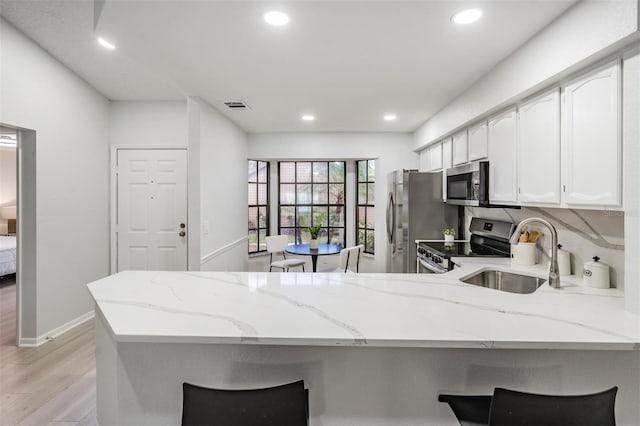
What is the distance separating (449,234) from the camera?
153 inches

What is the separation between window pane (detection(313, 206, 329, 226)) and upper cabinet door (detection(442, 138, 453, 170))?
2.25 metres

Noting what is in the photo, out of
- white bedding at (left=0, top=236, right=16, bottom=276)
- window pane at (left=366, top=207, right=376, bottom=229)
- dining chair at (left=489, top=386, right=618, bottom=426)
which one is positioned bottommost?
white bedding at (left=0, top=236, right=16, bottom=276)

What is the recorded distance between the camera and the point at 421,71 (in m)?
2.79

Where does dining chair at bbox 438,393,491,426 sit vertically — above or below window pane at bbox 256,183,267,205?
below

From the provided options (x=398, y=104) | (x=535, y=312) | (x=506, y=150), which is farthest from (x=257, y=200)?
(x=535, y=312)

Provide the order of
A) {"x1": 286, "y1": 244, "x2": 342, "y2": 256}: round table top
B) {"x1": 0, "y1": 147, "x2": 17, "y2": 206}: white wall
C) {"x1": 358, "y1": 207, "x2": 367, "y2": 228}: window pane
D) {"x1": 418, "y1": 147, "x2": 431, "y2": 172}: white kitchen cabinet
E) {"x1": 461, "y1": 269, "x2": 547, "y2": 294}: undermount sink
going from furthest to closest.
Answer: {"x1": 0, "y1": 147, "x2": 17, "y2": 206}: white wall < {"x1": 358, "y1": 207, "x2": 367, "y2": 228}: window pane < {"x1": 418, "y1": 147, "x2": 431, "y2": 172}: white kitchen cabinet < {"x1": 286, "y1": 244, "x2": 342, "y2": 256}: round table top < {"x1": 461, "y1": 269, "x2": 547, "y2": 294}: undermount sink

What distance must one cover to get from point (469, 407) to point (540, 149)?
173 cm

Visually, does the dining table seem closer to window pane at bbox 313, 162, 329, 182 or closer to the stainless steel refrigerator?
the stainless steel refrigerator

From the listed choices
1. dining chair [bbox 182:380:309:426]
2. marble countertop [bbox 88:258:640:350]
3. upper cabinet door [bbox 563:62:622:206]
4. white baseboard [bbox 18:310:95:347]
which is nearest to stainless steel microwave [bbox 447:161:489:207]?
upper cabinet door [bbox 563:62:622:206]

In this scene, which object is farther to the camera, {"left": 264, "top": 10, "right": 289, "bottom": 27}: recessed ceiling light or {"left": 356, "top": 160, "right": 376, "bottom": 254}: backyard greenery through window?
{"left": 356, "top": 160, "right": 376, "bottom": 254}: backyard greenery through window

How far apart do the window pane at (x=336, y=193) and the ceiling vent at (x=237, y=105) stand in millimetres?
2276

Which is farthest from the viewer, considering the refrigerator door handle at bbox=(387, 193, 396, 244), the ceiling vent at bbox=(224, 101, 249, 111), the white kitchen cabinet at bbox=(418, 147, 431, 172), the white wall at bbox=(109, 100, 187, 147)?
the white kitchen cabinet at bbox=(418, 147, 431, 172)

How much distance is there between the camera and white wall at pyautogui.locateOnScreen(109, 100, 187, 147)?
13.8ft

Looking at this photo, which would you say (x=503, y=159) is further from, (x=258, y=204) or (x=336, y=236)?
(x=258, y=204)
